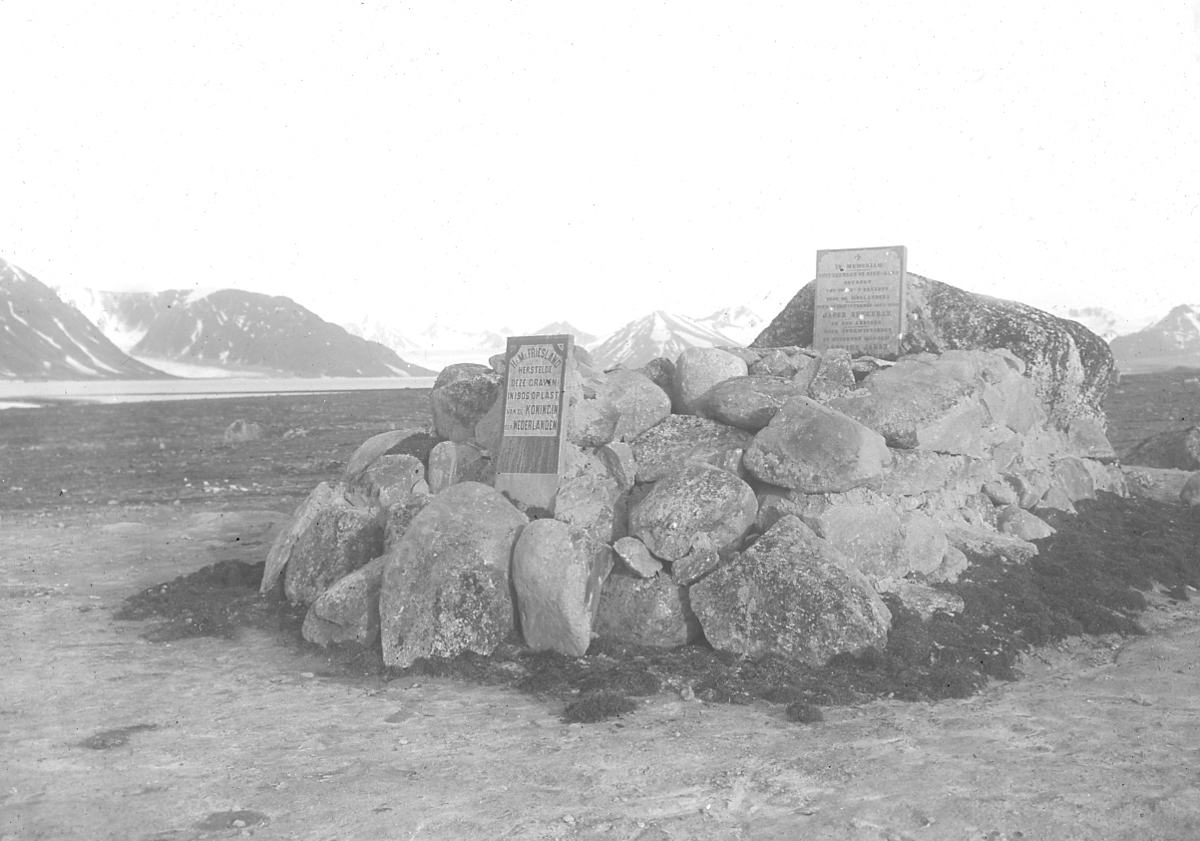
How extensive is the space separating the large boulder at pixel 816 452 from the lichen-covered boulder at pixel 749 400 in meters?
0.64

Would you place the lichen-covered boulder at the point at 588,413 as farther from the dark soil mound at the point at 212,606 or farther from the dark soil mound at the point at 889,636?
the dark soil mound at the point at 212,606

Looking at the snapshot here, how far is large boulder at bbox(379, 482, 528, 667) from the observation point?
8.40 m

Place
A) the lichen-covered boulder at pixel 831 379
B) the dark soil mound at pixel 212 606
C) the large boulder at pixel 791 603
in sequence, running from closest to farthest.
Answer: the large boulder at pixel 791 603, the dark soil mound at pixel 212 606, the lichen-covered boulder at pixel 831 379

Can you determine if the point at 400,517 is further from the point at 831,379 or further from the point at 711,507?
the point at 831,379

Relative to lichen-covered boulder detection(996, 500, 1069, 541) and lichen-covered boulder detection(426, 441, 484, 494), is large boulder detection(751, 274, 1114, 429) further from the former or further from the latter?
lichen-covered boulder detection(426, 441, 484, 494)

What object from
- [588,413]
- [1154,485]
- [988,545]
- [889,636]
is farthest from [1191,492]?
[588,413]

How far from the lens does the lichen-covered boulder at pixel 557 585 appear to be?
8328 mm

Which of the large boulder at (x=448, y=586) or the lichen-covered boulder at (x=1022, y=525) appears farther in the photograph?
the lichen-covered boulder at (x=1022, y=525)

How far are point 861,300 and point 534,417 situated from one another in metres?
5.56

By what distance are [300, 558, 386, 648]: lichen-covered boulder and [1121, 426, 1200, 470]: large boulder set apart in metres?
16.1

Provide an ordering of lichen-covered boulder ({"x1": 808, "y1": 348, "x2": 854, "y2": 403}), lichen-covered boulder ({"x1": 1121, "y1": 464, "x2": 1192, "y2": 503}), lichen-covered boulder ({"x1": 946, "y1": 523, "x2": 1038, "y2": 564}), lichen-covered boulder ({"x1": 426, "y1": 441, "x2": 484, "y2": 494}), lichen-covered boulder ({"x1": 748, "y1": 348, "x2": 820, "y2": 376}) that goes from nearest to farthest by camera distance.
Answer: lichen-covered boulder ({"x1": 946, "y1": 523, "x2": 1038, "y2": 564}) < lichen-covered boulder ({"x1": 808, "y1": 348, "x2": 854, "y2": 403}) < lichen-covered boulder ({"x1": 426, "y1": 441, "x2": 484, "y2": 494}) < lichen-covered boulder ({"x1": 748, "y1": 348, "x2": 820, "y2": 376}) < lichen-covered boulder ({"x1": 1121, "y1": 464, "x2": 1192, "y2": 503})

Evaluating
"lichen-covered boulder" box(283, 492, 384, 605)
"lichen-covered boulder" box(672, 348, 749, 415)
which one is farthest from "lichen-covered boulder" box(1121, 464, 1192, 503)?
"lichen-covered boulder" box(283, 492, 384, 605)

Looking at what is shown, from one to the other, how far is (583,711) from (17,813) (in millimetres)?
3777

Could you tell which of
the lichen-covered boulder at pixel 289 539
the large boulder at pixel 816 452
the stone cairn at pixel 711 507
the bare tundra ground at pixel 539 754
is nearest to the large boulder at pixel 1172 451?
the stone cairn at pixel 711 507
